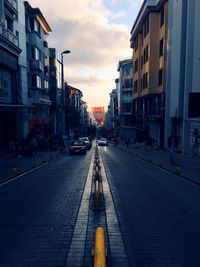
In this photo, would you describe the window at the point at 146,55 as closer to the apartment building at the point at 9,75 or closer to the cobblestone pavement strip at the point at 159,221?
the apartment building at the point at 9,75

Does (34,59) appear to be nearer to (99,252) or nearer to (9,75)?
(9,75)

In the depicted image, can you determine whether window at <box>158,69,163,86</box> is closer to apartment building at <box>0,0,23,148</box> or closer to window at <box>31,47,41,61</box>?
window at <box>31,47,41,61</box>

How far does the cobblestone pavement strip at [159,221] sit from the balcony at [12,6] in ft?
71.6

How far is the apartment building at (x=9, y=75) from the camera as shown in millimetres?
22953

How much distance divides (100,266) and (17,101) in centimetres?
2522

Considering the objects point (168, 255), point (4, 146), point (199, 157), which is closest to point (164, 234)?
point (168, 255)

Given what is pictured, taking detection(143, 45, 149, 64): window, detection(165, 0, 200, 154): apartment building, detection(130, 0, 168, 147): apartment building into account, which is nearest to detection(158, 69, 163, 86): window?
detection(130, 0, 168, 147): apartment building

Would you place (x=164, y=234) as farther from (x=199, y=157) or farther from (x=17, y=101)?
(x=17, y=101)

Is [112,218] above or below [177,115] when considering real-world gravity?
below

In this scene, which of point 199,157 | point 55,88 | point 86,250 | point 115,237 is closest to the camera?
point 86,250

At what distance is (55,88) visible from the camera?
48469 mm

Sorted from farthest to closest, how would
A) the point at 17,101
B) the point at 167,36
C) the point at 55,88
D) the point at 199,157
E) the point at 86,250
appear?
the point at 55,88 → the point at 167,36 → the point at 17,101 → the point at 199,157 → the point at 86,250

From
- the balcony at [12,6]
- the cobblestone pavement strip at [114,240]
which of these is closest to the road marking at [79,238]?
the cobblestone pavement strip at [114,240]

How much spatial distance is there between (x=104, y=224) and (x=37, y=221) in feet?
6.03
